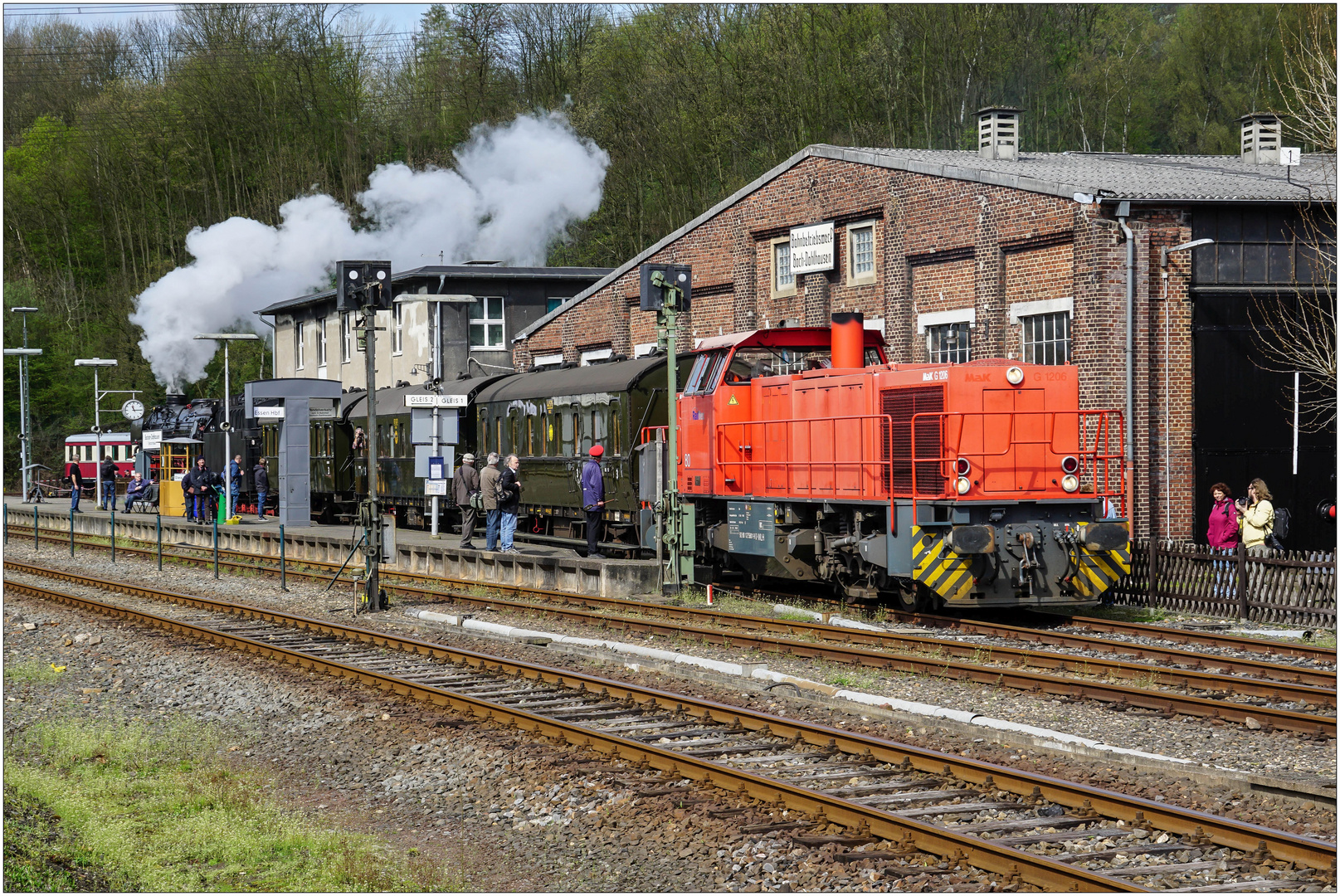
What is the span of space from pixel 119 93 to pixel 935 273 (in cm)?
4290

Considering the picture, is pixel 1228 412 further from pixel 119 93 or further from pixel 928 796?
pixel 119 93

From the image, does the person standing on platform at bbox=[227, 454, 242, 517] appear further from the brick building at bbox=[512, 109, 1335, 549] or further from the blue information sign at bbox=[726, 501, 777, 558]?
the blue information sign at bbox=[726, 501, 777, 558]

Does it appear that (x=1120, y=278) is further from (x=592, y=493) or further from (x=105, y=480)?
(x=105, y=480)

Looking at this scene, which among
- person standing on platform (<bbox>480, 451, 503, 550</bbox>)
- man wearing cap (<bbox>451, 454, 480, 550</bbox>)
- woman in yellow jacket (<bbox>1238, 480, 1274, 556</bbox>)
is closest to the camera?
woman in yellow jacket (<bbox>1238, 480, 1274, 556</bbox>)

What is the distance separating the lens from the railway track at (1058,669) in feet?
33.8

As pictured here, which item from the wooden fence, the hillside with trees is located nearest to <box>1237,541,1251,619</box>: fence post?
the wooden fence

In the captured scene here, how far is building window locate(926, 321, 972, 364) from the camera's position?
81.6 feet

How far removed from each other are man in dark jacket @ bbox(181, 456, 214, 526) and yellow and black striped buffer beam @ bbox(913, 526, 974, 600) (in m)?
25.6

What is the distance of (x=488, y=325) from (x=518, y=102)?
1225cm

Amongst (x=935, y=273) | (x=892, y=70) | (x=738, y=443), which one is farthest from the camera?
(x=892, y=70)

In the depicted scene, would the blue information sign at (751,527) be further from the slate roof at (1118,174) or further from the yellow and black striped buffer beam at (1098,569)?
the slate roof at (1118,174)

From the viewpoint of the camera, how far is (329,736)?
1044cm

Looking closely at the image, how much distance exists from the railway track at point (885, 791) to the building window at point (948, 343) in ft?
48.0

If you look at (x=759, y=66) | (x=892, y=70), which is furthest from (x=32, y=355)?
(x=892, y=70)
